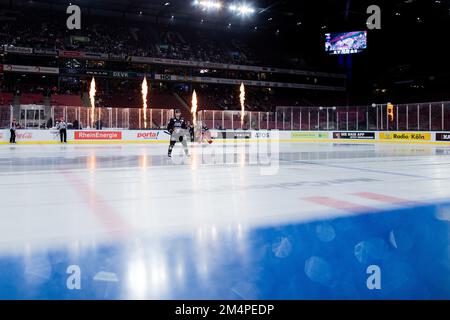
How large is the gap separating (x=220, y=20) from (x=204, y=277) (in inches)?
1812

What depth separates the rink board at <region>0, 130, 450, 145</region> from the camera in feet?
77.8

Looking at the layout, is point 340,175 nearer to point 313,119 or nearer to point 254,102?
point 313,119

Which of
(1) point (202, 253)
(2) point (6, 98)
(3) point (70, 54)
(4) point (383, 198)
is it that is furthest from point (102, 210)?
(3) point (70, 54)

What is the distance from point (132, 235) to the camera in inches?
157

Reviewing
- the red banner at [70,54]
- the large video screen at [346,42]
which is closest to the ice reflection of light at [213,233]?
the red banner at [70,54]

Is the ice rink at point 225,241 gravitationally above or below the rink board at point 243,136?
below

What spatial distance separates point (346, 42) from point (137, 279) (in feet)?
136

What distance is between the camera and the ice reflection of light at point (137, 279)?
102 inches

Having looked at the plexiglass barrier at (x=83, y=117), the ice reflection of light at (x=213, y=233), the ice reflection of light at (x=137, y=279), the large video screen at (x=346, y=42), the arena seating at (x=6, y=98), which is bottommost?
the ice reflection of light at (x=137, y=279)

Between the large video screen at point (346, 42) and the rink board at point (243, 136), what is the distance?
1435cm

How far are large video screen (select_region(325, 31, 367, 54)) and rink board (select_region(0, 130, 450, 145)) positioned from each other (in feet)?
47.1

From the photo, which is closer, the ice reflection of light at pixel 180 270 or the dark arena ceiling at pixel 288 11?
the ice reflection of light at pixel 180 270

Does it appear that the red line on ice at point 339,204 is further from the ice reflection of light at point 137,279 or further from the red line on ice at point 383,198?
the ice reflection of light at point 137,279

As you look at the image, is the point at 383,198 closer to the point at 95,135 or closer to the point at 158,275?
the point at 158,275
